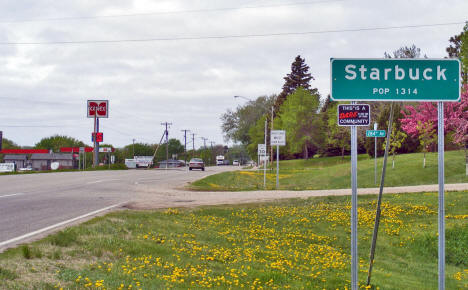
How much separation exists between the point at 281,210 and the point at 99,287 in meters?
11.1

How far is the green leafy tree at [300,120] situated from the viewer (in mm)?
68625

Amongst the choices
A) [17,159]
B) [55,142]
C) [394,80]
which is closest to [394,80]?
[394,80]

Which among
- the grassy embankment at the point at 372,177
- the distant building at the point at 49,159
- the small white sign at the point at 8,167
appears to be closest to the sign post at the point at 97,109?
the small white sign at the point at 8,167

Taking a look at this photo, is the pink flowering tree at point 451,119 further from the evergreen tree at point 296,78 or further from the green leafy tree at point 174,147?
the green leafy tree at point 174,147

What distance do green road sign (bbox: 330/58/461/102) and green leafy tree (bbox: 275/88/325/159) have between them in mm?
63159

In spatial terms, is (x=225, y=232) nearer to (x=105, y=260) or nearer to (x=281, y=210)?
(x=105, y=260)

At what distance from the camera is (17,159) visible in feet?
428

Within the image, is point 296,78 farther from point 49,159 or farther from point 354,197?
point 354,197

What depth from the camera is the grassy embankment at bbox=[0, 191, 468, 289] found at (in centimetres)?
648

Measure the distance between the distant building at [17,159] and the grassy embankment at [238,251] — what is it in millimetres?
125171

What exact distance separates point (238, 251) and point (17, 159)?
5294 inches

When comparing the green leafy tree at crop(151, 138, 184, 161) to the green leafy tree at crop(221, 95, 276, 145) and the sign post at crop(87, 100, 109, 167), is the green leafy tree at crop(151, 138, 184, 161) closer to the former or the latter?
the green leafy tree at crop(221, 95, 276, 145)

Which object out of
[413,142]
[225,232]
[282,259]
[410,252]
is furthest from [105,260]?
[413,142]

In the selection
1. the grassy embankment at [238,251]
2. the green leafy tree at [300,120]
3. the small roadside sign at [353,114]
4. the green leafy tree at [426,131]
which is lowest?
the grassy embankment at [238,251]
